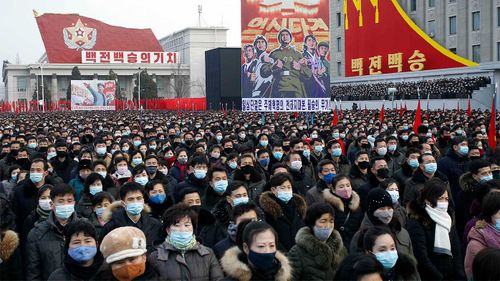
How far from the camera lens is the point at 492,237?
471 centimetres

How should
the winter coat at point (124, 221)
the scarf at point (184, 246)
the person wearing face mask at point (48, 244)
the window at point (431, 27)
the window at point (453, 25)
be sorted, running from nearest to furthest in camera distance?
the scarf at point (184, 246) < the person wearing face mask at point (48, 244) < the winter coat at point (124, 221) < the window at point (453, 25) < the window at point (431, 27)

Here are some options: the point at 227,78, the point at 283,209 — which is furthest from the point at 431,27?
the point at 283,209

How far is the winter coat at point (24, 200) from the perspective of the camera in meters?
7.33

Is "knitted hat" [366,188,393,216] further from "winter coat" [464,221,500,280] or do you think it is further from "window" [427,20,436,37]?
"window" [427,20,436,37]

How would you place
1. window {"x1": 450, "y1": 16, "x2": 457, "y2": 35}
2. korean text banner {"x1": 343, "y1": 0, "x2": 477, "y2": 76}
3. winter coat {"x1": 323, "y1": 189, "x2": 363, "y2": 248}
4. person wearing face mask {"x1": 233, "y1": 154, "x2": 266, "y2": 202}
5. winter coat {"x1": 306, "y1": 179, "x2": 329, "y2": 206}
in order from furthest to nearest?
window {"x1": 450, "y1": 16, "x2": 457, "y2": 35} < korean text banner {"x1": 343, "y1": 0, "x2": 477, "y2": 76} < person wearing face mask {"x1": 233, "y1": 154, "x2": 266, "y2": 202} < winter coat {"x1": 306, "y1": 179, "x2": 329, "y2": 206} < winter coat {"x1": 323, "y1": 189, "x2": 363, "y2": 248}

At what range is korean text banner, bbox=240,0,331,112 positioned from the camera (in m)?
17.0

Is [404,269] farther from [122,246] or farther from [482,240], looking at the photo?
[122,246]

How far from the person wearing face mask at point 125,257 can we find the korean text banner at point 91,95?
3833 centimetres

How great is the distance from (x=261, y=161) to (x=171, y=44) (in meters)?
104

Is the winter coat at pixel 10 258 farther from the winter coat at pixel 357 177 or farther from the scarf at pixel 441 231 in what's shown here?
the winter coat at pixel 357 177

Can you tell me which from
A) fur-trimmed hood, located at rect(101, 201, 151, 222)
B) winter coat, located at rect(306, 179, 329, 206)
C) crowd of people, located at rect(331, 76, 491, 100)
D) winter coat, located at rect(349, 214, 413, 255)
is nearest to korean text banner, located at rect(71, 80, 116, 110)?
crowd of people, located at rect(331, 76, 491, 100)

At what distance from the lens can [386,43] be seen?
44719 millimetres

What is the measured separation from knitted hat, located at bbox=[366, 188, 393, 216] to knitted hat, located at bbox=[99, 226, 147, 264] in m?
2.19

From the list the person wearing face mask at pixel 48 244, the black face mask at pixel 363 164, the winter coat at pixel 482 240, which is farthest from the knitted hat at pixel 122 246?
the black face mask at pixel 363 164
